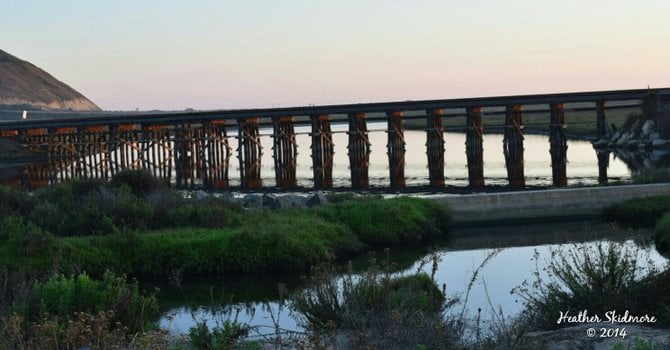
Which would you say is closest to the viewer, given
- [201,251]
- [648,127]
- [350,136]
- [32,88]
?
[201,251]

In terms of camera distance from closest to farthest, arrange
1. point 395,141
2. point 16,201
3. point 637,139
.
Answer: point 16,201 < point 395,141 < point 637,139

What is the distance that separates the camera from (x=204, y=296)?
16188mm

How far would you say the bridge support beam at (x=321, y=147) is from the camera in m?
45.7

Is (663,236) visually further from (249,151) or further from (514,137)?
(249,151)

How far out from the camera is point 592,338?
Result: 8523 mm

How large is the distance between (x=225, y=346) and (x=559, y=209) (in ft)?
59.8

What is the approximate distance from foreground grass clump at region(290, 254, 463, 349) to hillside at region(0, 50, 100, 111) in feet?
504

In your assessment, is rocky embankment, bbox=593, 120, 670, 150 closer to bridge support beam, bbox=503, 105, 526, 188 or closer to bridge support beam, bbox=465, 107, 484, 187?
bridge support beam, bbox=503, 105, 526, 188

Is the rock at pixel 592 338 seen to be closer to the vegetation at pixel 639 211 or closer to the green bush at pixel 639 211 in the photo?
the vegetation at pixel 639 211

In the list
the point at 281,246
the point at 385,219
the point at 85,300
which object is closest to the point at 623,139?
the point at 385,219

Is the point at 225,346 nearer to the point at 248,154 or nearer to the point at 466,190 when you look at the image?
the point at 466,190

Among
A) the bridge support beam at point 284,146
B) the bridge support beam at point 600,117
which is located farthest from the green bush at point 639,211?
the bridge support beam at point 600,117

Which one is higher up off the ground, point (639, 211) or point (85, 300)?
point (85, 300)

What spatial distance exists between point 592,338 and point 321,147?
43498 millimetres
